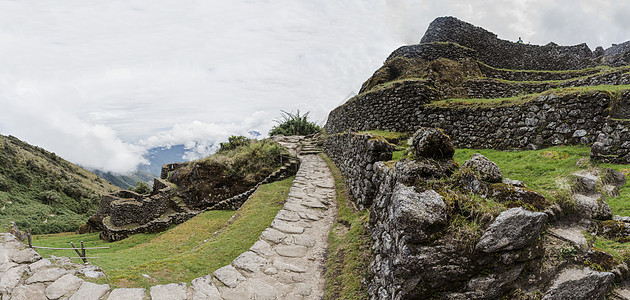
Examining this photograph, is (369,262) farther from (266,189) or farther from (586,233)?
(266,189)

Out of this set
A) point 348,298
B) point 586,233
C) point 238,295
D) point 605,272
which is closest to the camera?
point 605,272

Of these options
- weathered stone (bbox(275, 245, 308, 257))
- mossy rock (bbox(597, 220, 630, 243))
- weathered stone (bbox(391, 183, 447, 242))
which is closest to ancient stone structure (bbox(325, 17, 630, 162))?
mossy rock (bbox(597, 220, 630, 243))

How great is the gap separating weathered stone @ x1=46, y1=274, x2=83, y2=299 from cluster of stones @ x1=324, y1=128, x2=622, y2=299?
4.99m

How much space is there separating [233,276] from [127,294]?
5.69 feet

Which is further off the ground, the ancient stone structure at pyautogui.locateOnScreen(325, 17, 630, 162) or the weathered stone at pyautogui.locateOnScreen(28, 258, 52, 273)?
the ancient stone structure at pyautogui.locateOnScreen(325, 17, 630, 162)

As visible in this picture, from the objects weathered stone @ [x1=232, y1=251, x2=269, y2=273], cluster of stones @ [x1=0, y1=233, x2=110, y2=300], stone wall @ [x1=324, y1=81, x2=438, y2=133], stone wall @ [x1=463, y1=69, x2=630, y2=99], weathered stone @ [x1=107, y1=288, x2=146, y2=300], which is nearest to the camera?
cluster of stones @ [x1=0, y1=233, x2=110, y2=300]

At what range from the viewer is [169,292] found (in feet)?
14.1

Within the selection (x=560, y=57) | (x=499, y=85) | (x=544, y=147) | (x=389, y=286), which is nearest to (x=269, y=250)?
(x=389, y=286)

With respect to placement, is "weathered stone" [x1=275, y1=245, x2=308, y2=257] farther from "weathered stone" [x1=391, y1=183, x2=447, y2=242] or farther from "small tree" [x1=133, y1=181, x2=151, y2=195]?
"small tree" [x1=133, y1=181, x2=151, y2=195]

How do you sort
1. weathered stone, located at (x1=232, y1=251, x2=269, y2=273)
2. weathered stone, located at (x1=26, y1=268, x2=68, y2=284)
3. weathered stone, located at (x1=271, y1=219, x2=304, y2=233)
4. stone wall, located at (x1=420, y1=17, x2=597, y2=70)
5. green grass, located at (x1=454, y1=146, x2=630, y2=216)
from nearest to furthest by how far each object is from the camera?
green grass, located at (x1=454, y1=146, x2=630, y2=216), weathered stone, located at (x1=26, y1=268, x2=68, y2=284), weathered stone, located at (x1=232, y1=251, x2=269, y2=273), weathered stone, located at (x1=271, y1=219, x2=304, y2=233), stone wall, located at (x1=420, y1=17, x2=597, y2=70)

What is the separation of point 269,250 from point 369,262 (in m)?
2.50

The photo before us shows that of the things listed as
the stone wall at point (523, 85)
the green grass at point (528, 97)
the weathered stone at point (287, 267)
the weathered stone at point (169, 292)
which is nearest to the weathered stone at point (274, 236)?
the weathered stone at point (287, 267)

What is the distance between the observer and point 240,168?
15258 millimetres

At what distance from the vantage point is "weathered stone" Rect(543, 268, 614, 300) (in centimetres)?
219
